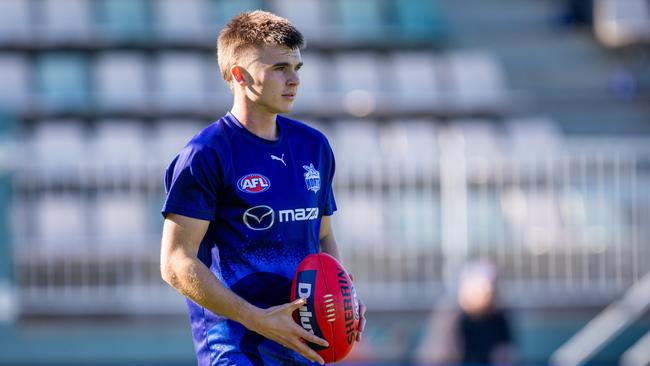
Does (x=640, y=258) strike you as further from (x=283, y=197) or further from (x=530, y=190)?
(x=283, y=197)

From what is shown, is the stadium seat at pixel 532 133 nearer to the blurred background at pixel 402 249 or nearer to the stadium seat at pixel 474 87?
the stadium seat at pixel 474 87

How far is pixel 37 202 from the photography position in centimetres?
1026

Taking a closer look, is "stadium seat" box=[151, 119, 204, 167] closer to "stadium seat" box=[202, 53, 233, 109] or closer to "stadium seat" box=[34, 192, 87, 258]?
"stadium seat" box=[202, 53, 233, 109]

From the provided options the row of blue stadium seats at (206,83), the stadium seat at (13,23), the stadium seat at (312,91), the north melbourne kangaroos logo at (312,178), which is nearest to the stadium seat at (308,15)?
the row of blue stadium seats at (206,83)

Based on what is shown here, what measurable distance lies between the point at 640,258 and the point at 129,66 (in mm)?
6181

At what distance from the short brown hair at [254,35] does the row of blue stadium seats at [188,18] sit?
10.4m

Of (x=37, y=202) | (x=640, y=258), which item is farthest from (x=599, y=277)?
(x=37, y=202)

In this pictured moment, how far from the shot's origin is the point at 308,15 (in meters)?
14.7

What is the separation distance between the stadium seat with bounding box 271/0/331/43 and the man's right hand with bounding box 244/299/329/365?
10.9 metres

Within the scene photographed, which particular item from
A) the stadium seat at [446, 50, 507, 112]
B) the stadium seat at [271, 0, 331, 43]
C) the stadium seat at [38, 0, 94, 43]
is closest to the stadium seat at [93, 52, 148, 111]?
the stadium seat at [38, 0, 94, 43]

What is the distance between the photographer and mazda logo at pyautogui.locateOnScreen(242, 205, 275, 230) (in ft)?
12.6

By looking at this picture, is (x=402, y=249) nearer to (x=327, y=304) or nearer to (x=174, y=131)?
(x=174, y=131)

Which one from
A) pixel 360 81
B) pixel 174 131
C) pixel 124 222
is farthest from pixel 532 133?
pixel 124 222

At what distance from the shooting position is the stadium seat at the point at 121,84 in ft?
44.4
